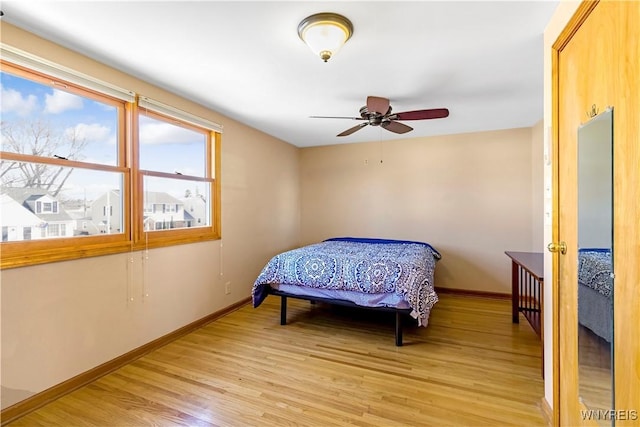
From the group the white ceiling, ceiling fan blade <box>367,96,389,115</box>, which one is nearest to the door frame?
the white ceiling

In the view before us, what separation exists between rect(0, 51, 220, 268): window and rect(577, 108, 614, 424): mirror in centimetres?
293

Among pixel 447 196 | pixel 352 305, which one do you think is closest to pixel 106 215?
pixel 352 305

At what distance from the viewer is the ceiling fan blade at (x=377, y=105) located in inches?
93.1

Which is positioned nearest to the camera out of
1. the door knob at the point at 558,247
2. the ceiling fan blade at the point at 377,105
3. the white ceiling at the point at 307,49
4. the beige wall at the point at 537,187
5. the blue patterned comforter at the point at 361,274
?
the door knob at the point at 558,247

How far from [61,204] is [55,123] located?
1.82 ft

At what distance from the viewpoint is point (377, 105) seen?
7.99 ft

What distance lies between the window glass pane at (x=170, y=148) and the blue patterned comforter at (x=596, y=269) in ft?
10.0

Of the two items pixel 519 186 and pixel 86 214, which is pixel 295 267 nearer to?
pixel 86 214

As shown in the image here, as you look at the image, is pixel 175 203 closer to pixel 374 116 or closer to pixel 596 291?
pixel 374 116

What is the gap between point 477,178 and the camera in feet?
13.3

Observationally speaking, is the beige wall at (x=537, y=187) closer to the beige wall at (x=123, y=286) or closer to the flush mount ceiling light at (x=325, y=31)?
the flush mount ceiling light at (x=325, y=31)

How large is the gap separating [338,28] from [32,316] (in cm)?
254

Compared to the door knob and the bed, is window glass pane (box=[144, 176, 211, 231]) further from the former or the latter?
the door knob

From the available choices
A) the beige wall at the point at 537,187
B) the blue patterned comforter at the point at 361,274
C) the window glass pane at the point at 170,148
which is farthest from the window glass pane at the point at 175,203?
the beige wall at the point at 537,187
